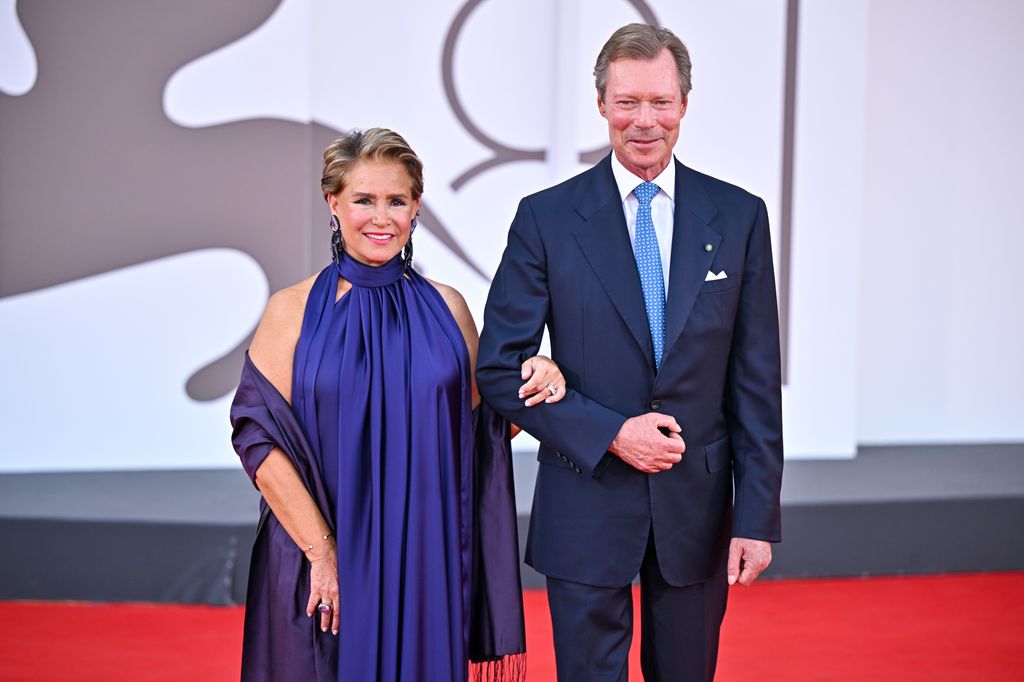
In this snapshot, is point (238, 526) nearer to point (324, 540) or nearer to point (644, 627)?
point (324, 540)

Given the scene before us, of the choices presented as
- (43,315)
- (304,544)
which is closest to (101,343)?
(43,315)

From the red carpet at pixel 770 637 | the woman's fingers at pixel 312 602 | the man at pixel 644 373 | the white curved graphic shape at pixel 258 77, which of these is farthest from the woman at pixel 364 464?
the white curved graphic shape at pixel 258 77

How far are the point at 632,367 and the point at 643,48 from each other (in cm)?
57

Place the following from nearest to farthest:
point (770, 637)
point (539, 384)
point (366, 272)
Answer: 1. point (539, 384)
2. point (366, 272)
3. point (770, 637)

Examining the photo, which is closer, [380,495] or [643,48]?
[643,48]

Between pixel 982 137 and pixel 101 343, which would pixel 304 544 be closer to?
pixel 101 343

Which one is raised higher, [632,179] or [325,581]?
[632,179]

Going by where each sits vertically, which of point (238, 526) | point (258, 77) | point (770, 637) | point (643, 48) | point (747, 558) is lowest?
point (770, 637)

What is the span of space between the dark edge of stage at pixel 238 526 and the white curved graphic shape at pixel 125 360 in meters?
0.17

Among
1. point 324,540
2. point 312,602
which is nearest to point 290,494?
point 324,540

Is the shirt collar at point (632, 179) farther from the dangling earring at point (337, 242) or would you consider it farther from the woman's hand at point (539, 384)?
the dangling earring at point (337, 242)

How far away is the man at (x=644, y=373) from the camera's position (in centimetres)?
207

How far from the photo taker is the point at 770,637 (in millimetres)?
3732

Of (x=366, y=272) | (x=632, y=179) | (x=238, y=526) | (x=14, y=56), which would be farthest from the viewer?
(x=14, y=56)
